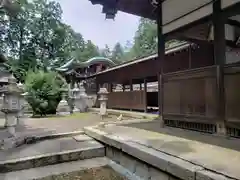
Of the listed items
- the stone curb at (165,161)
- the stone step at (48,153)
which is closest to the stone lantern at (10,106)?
the stone step at (48,153)

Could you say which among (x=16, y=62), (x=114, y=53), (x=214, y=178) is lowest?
(x=214, y=178)

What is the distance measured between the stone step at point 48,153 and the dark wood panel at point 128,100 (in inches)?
257

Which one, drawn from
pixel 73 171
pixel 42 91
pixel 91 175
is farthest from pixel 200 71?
pixel 42 91

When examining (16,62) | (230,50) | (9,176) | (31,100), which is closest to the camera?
(9,176)

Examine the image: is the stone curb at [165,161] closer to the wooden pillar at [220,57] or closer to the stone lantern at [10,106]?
the wooden pillar at [220,57]

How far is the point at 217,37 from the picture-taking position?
3.93 m

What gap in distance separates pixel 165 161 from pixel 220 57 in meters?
2.26

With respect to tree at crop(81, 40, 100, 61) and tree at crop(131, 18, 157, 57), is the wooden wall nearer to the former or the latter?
tree at crop(131, 18, 157, 57)

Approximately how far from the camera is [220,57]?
3863 mm


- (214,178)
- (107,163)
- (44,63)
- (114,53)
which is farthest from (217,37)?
(114,53)

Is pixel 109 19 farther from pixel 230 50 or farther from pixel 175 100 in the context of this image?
pixel 230 50

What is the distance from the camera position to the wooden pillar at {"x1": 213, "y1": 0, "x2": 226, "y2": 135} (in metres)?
3.75

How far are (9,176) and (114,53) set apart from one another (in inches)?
2049

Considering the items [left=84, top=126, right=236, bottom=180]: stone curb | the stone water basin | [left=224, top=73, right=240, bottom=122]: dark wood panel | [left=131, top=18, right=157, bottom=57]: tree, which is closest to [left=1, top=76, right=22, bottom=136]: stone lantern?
the stone water basin
